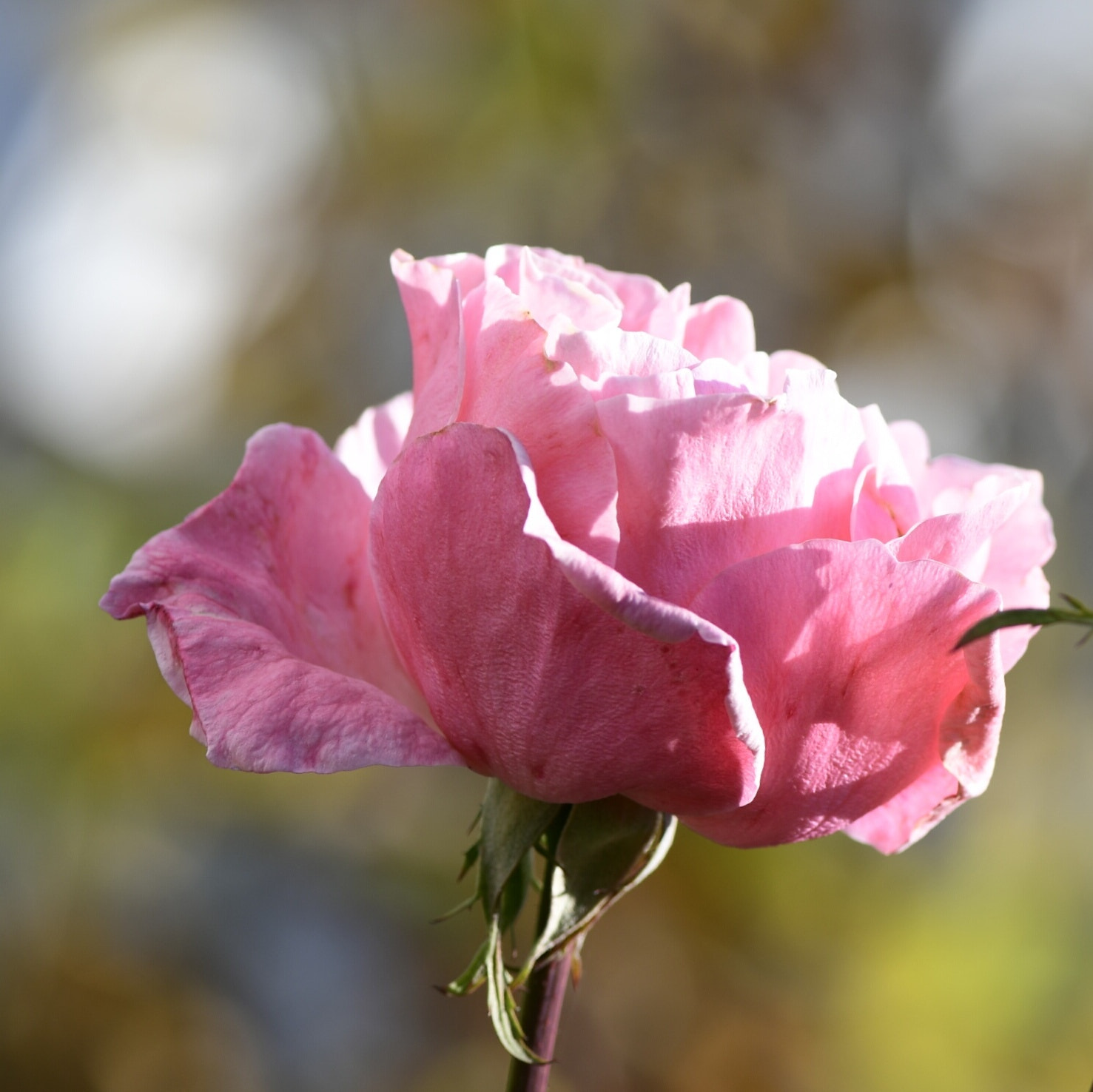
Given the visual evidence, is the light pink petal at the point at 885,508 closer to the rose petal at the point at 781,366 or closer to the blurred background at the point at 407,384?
the rose petal at the point at 781,366

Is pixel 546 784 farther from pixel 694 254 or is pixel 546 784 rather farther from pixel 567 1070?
pixel 694 254

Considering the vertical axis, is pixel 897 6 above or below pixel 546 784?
above

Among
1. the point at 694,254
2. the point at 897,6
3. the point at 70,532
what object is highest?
the point at 897,6

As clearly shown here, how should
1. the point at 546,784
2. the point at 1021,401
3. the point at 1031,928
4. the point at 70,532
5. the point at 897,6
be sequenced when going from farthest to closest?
the point at 897,6 < the point at 1021,401 < the point at 70,532 < the point at 1031,928 < the point at 546,784

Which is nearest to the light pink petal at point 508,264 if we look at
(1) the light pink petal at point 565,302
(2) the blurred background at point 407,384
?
(1) the light pink petal at point 565,302

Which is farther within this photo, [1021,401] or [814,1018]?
[1021,401]

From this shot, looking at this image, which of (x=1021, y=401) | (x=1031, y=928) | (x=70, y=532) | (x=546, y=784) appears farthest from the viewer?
(x=1021, y=401)

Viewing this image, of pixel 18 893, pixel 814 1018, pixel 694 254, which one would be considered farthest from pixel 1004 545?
pixel 694 254
